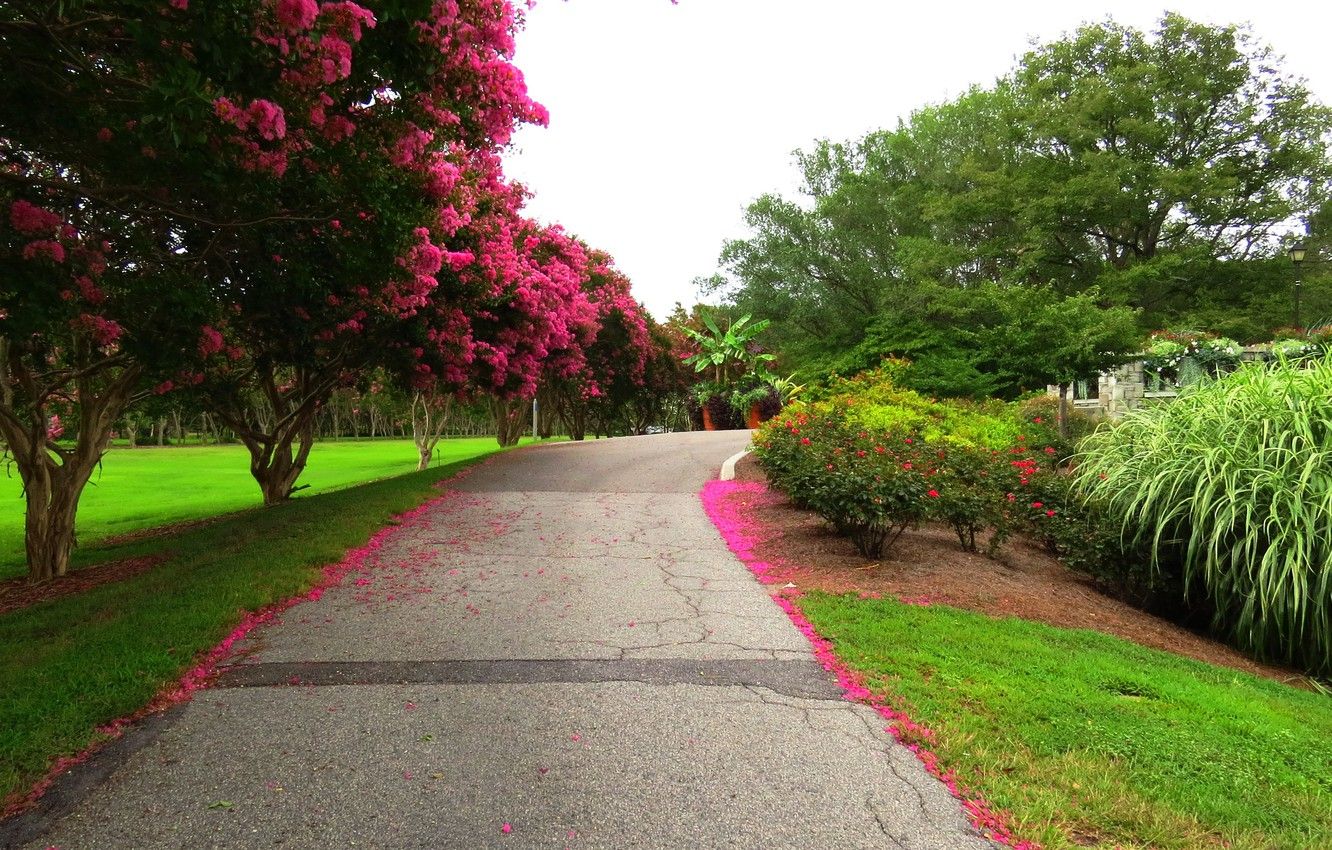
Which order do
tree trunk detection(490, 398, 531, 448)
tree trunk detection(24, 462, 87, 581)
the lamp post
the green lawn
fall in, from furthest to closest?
tree trunk detection(490, 398, 531, 448)
the lamp post
the green lawn
tree trunk detection(24, 462, 87, 581)

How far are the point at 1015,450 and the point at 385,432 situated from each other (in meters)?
66.9

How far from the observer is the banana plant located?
31062mm

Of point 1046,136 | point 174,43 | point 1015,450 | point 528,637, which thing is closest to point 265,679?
point 528,637

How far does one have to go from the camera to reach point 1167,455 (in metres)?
7.23

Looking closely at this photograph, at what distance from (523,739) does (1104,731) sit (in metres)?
2.81

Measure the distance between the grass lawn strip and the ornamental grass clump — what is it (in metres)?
0.92

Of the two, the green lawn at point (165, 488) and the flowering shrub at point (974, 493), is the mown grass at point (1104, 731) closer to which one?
→ the flowering shrub at point (974, 493)

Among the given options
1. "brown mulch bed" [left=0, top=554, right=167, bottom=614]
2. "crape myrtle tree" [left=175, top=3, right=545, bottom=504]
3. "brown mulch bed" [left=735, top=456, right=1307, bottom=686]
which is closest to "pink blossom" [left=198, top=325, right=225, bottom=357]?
"crape myrtle tree" [left=175, top=3, right=545, bottom=504]

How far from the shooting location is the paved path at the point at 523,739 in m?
2.89

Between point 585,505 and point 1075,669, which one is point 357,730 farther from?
point 585,505

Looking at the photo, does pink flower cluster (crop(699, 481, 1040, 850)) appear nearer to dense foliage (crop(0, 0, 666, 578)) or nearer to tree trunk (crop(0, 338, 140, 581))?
dense foliage (crop(0, 0, 666, 578))

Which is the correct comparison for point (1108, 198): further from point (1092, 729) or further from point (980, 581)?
point (1092, 729)

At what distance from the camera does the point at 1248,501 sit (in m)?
6.28

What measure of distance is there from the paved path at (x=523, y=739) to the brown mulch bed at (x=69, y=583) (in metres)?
3.60
